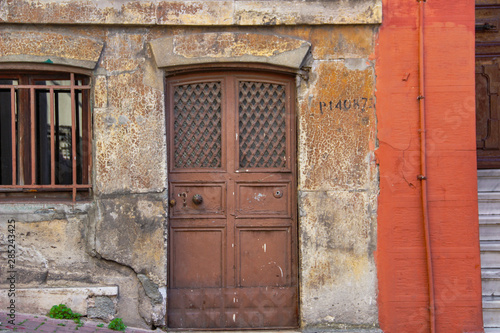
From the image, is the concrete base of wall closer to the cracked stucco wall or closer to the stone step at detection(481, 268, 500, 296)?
the cracked stucco wall

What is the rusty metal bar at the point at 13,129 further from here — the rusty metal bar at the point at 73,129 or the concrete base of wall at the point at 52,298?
the concrete base of wall at the point at 52,298

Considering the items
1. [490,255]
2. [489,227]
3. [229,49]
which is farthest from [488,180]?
[229,49]

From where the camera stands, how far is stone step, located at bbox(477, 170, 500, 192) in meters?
5.79

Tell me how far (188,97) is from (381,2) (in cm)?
209

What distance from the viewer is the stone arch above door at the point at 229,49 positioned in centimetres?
469

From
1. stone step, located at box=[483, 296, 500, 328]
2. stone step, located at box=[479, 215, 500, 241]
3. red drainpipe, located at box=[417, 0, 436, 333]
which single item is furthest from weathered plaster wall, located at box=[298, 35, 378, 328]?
stone step, located at box=[479, 215, 500, 241]

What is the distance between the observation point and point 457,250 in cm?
470

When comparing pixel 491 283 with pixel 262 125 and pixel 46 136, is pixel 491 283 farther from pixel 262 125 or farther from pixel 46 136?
pixel 46 136

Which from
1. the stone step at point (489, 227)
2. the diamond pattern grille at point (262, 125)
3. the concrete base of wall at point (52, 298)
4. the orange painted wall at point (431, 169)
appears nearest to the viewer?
the concrete base of wall at point (52, 298)

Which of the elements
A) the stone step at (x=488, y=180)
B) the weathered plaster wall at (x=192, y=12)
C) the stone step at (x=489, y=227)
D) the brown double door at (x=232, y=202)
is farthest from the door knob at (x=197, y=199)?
the stone step at (x=488, y=180)

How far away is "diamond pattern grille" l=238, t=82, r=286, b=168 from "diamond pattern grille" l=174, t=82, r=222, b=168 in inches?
9.6

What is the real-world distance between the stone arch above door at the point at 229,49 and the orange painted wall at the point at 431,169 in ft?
2.77

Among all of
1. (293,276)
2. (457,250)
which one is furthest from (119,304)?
(457,250)

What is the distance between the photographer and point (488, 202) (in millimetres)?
5621
